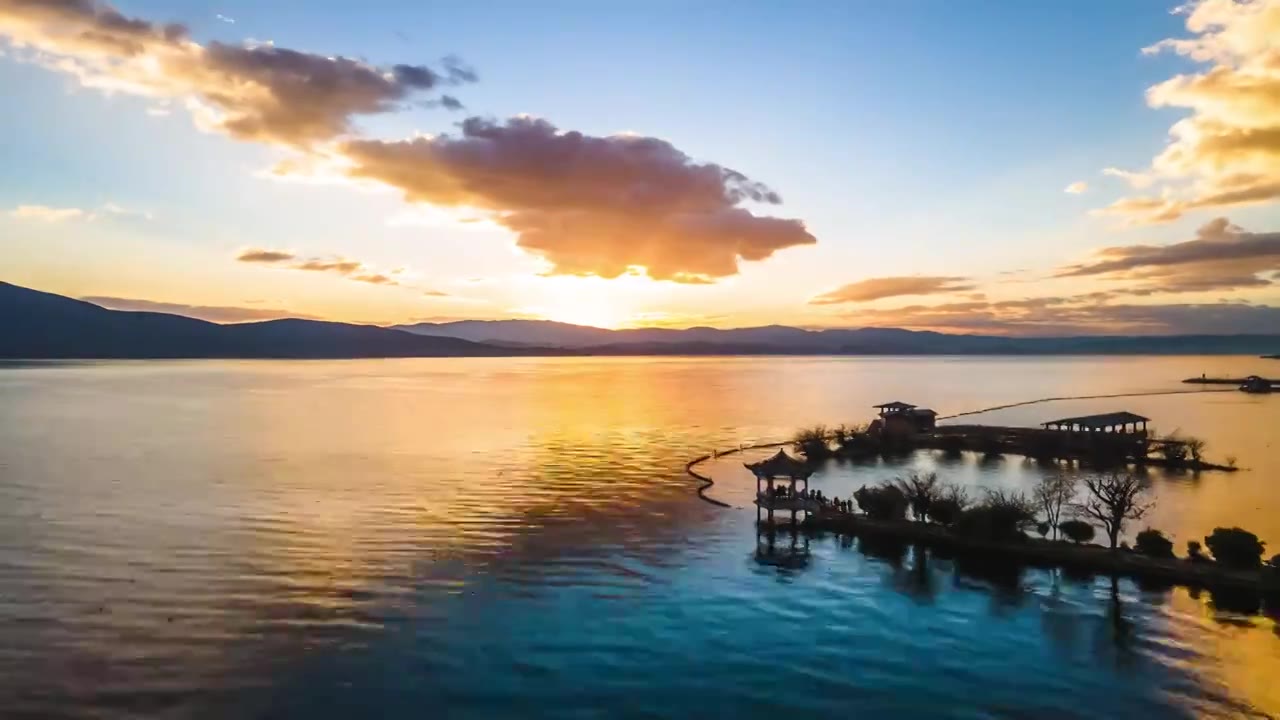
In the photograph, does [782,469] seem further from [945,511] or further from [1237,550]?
[1237,550]

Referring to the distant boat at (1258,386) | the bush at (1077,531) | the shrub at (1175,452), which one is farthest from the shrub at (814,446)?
the distant boat at (1258,386)

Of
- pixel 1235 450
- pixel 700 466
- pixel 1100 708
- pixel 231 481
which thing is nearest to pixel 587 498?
pixel 700 466

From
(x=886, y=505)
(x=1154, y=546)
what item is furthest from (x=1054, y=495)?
(x=1154, y=546)

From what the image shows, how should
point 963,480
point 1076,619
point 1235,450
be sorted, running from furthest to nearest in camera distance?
point 1235,450
point 963,480
point 1076,619

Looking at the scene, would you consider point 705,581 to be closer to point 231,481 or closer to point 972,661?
point 972,661

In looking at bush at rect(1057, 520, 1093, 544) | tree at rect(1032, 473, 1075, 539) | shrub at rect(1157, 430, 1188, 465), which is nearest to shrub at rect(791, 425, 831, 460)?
tree at rect(1032, 473, 1075, 539)

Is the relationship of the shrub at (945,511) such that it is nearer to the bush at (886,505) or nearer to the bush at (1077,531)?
the bush at (886,505)

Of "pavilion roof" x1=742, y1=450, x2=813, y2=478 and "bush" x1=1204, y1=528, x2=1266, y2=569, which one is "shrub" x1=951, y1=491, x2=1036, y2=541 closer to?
"bush" x1=1204, y1=528, x2=1266, y2=569

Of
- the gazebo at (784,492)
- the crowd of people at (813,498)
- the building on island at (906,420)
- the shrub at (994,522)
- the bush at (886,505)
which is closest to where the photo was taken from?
the shrub at (994,522)
